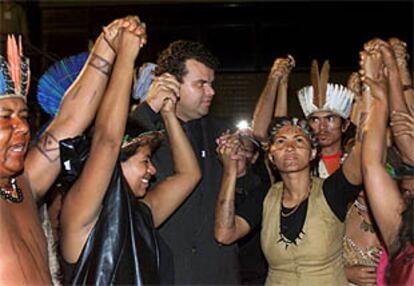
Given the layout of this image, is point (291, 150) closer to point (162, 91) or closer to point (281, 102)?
point (162, 91)

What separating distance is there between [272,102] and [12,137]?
189 cm

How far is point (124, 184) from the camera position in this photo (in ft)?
7.38

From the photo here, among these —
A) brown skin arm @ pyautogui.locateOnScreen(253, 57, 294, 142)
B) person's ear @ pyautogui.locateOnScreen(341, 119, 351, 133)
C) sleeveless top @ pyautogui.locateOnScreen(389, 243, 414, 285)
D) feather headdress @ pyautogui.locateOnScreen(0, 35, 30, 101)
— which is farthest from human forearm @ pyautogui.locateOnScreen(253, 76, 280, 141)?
feather headdress @ pyautogui.locateOnScreen(0, 35, 30, 101)

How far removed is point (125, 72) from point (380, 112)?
876mm

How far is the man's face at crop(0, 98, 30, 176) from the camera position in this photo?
2.05 m

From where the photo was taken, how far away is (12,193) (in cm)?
215

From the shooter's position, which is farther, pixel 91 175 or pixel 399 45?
pixel 399 45

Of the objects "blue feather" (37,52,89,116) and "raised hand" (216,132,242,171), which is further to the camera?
"raised hand" (216,132,242,171)

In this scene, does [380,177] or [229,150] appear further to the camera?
[229,150]

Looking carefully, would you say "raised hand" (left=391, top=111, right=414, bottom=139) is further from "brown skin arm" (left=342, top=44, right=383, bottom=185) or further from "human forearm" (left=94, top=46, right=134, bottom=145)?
"human forearm" (left=94, top=46, right=134, bottom=145)

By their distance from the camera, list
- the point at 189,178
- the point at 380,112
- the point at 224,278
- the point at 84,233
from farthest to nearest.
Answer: the point at 224,278 → the point at 189,178 → the point at 380,112 → the point at 84,233

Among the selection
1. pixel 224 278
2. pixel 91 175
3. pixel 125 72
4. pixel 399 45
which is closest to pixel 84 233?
pixel 91 175

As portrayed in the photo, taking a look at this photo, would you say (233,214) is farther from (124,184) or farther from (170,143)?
(124,184)

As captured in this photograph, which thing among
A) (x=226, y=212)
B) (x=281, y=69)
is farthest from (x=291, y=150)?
(x=281, y=69)
